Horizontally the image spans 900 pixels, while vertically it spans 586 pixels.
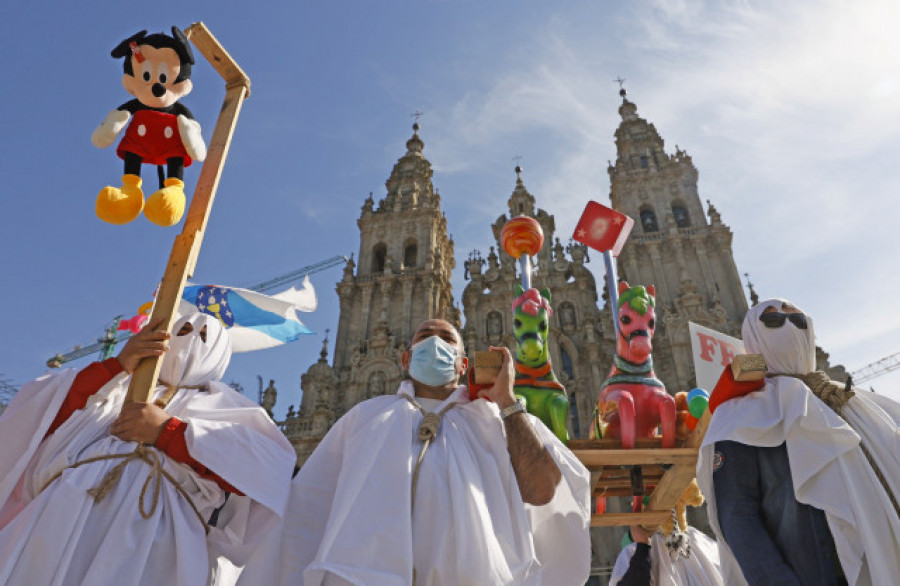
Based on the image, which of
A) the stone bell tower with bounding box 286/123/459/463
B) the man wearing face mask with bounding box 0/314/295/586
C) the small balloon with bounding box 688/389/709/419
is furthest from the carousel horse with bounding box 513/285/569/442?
the stone bell tower with bounding box 286/123/459/463

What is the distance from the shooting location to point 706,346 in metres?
9.06

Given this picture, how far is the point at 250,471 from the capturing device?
9.40ft

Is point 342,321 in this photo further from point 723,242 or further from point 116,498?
point 116,498

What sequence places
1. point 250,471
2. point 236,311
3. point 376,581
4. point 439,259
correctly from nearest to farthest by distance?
point 376,581 → point 250,471 → point 236,311 → point 439,259

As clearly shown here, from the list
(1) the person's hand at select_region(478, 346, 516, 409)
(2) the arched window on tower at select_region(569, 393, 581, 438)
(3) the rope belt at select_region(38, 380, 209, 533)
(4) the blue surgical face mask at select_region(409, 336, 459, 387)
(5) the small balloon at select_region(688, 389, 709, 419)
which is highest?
(2) the arched window on tower at select_region(569, 393, 581, 438)

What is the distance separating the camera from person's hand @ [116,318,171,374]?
9.29ft

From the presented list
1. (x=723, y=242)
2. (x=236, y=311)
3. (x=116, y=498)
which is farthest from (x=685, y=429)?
(x=723, y=242)

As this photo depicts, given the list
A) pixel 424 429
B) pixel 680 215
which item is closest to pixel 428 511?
pixel 424 429

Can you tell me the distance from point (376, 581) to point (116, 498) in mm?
1307

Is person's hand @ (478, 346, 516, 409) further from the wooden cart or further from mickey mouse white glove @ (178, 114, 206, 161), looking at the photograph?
mickey mouse white glove @ (178, 114, 206, 161)

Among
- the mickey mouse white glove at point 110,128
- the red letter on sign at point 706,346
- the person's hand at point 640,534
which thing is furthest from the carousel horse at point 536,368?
the red letter on sign at point 706,346

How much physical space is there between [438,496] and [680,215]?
27.3 m

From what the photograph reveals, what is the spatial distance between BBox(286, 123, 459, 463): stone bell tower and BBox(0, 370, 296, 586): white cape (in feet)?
66.6

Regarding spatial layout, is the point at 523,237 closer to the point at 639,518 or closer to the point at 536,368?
the point at 536,368
